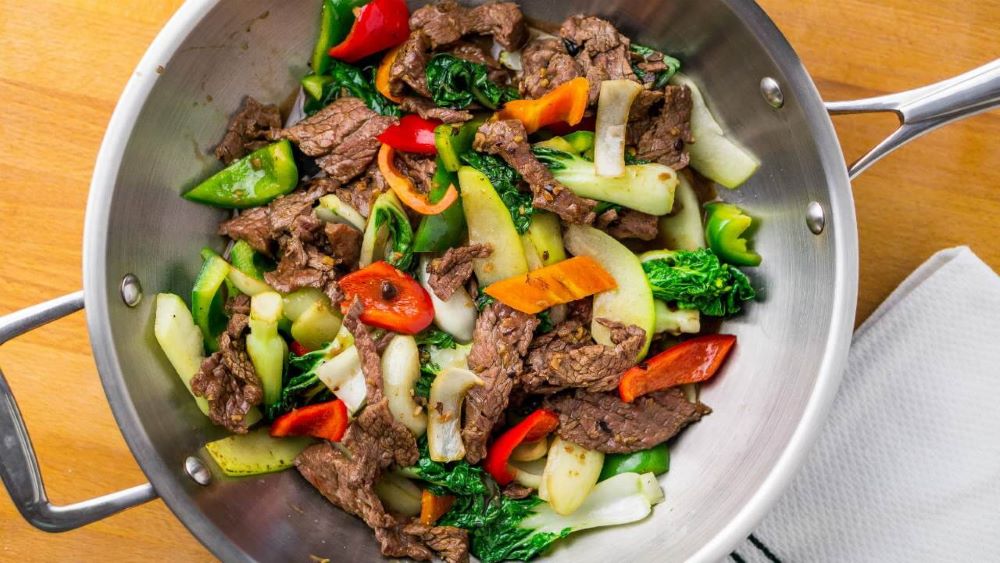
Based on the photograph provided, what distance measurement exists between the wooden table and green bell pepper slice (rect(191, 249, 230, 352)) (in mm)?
606

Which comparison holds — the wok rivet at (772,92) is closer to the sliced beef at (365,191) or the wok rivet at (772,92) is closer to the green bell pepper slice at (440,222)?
the green bell pepper slice at (440,222)

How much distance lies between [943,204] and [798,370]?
38.3 inches

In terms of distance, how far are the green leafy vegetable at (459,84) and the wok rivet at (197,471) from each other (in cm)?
138

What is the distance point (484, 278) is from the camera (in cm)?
254

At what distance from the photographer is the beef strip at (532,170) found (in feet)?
8.01

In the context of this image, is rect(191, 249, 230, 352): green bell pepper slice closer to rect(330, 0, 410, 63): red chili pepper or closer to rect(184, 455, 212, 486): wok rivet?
rect(184, 455, 212, 486): wok rivet

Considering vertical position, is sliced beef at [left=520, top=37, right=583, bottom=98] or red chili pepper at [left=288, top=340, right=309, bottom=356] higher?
sliced beef at [left=520, top=37, right=583, bottom=98]

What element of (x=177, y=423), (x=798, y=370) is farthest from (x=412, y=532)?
(x=798, y=370)

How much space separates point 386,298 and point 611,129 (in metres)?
0.90

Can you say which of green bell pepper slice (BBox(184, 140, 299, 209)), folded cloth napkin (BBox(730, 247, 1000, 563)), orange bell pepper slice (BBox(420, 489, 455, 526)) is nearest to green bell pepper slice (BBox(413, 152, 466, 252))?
green bell pepper slice (BBox(184, 140, 299, 209))

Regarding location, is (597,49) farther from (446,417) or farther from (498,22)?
(446,417)

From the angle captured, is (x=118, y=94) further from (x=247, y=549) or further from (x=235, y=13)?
(x=247, y=549)

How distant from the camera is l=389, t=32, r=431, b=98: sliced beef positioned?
8.35 ft

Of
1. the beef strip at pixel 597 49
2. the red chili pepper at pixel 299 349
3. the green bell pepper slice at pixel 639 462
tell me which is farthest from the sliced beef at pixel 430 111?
the green bell pepper slice at pixel 639 462
